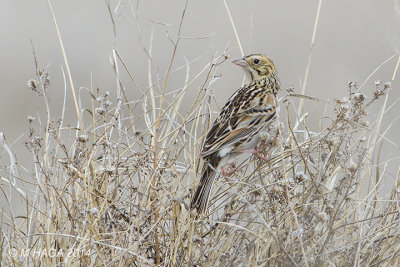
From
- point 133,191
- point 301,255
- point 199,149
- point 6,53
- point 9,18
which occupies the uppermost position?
point 9,18

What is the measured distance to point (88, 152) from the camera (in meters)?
4.69

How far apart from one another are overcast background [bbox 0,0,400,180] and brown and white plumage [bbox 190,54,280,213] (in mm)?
3022

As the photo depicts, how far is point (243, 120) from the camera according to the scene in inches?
213

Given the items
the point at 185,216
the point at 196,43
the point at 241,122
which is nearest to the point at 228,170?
the point at 241,122

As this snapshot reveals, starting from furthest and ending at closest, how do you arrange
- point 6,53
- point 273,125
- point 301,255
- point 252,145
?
point 6,53 < point 252,145 < point 273,125 < point 301,255

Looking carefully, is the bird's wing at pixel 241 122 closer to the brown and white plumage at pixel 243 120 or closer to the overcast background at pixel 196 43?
the brown and white plumage at pixel 243 120

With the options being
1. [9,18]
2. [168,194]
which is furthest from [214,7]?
[168,194]

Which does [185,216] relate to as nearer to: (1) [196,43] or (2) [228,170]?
(2) [228,170]

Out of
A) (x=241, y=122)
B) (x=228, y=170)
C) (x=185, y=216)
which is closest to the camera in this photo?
(x=185, y=216)

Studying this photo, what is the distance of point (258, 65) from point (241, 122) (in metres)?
0.67

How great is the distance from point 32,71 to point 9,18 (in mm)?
1869

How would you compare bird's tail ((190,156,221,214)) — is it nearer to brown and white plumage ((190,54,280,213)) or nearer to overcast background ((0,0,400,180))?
brown and white plumage ((190,54,280,213))

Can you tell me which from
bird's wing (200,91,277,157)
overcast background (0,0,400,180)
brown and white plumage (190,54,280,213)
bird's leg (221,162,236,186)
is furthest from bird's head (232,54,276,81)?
overcast background (0,0,400,180)

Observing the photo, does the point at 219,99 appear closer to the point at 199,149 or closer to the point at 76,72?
the point at 76,72
